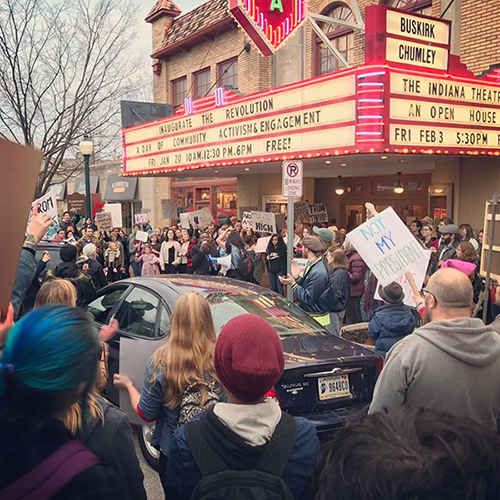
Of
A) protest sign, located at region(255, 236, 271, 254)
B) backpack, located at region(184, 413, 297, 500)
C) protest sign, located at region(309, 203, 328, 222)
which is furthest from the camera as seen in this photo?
protest sign, located at region(309, 203, 328, 222)

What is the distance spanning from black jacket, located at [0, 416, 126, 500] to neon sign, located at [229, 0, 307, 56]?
10.2 m

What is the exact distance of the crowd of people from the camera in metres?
1.18

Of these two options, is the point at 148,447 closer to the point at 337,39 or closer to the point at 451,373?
the point at 451,373

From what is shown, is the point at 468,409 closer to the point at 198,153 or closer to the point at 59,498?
the point at 59,498

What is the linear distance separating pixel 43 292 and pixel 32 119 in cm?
1478

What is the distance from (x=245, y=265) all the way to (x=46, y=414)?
30.5ft

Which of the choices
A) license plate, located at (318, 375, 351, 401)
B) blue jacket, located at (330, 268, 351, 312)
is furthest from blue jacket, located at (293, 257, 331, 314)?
license plate, located at (318, 375, 351, 401)

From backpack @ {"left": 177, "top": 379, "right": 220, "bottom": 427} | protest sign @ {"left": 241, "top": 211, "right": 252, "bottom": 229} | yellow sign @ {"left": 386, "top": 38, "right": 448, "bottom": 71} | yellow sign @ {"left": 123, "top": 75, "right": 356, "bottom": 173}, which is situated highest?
yellow sign @ {"left": 386, "top": 38, "right": 448, "bottom": 71}

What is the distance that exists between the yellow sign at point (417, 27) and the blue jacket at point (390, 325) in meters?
5.67

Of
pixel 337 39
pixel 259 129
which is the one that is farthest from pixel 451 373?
pixel 337 39

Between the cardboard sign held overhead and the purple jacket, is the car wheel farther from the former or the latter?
the purple jacket

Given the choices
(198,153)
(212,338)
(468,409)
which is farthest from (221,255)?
(468,409)

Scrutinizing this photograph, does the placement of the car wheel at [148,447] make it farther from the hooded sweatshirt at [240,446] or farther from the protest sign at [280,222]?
the protest sign at [280,222]

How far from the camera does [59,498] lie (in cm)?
143
